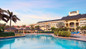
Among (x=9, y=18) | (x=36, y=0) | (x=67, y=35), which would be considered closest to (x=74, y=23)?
(x=67, y=35)

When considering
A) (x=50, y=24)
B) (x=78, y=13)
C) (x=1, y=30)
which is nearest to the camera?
(x=1, y=30)

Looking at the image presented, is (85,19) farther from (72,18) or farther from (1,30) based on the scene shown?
(1,30)

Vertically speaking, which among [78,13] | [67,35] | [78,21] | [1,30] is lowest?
[67,35]

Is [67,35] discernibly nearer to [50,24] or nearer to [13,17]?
[13,17]

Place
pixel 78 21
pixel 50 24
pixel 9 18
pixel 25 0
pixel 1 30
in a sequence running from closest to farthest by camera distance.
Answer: pixel 25 0 < pixel 1 30 < pixel 9 18 < pixel 78 21 < pixel 50 24

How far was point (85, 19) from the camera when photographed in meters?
49.2

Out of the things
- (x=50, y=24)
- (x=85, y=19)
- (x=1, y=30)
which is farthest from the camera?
(x=50, y=24)

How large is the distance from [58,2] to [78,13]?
42557 millimetres

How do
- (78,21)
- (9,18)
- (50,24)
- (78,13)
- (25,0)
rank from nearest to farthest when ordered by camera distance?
(25,0) < (9,18) < (78,21) < (78,13) < (50,24)

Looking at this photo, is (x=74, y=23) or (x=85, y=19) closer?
(x=85, y=19)

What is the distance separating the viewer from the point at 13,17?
30484 mm

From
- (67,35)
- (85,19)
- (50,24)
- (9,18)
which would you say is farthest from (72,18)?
(9,18)

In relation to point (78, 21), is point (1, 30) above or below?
Answer: below

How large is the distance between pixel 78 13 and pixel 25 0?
4715cm
